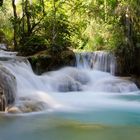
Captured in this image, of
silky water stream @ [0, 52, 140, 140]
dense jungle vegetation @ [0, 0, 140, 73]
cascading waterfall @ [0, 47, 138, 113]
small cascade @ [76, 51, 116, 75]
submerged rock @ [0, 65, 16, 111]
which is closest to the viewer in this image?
silky water stream @ [0, 52, 140, 140]

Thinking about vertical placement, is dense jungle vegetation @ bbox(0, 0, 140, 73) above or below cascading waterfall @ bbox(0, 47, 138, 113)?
above

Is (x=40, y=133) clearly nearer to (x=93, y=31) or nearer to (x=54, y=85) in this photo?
(x=54, y=85)

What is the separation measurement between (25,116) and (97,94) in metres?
4.97

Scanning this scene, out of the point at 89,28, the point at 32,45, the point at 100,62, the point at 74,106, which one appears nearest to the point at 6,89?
the point at 74,106

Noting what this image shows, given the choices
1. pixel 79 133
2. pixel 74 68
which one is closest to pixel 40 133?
pixel 79 133

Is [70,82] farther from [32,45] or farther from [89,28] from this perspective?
[89,28]

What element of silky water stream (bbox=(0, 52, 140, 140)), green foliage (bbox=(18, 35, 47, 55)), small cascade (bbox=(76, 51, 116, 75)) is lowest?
silky water stream (bbox=(0, 52, 140, 140))

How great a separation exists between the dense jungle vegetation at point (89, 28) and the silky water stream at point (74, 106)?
967 mm

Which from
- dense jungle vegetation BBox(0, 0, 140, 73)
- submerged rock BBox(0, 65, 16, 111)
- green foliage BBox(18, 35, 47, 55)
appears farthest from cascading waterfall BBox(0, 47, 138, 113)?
dense jungle vegetation BBox(0, 0, 140, 73)

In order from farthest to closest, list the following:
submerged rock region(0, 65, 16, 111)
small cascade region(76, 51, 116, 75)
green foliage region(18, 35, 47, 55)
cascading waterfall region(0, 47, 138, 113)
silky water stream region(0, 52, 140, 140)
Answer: small cascade region(76, 51, 116, 75) < green foliage region(18, 35, 47, 55) < cascading waterfall region(0, 47, 138, 113) < submerged rock region(0, 65, 16, 111) < silky water stream region(0, 52, 140, 140)

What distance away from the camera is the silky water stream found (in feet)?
23.1

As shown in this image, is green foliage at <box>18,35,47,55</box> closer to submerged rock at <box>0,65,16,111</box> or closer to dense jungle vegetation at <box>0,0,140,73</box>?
dense jungle vegetation at <box>0,0,140,73</box>

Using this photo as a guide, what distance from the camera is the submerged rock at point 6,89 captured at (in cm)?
886

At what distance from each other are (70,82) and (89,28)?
5656 millimetres
